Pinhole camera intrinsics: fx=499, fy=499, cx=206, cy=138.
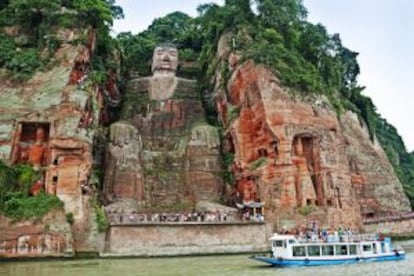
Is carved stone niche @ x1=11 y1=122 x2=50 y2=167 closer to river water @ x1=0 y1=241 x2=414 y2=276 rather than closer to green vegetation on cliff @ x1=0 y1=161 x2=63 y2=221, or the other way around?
green vegetation on cliff @ x1=0 y1=161 x2=63 y2=221

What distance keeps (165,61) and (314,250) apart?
1007 inches

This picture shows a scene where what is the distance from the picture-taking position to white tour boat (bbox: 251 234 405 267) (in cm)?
2203

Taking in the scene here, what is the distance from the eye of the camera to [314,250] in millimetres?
22703

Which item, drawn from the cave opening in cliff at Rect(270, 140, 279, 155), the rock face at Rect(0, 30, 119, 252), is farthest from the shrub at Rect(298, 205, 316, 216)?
the rock face at Rect(0, 30, 119, 252)

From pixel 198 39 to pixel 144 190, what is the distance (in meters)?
24.6

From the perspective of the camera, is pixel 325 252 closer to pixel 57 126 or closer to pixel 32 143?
pixel 57 126

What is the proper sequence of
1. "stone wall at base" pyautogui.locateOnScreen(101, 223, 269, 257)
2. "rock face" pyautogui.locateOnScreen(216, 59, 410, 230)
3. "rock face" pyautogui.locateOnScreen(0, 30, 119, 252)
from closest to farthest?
"stone wall at base" pyautogui.locateOnScreen(101, 223, 269, 257)
"rock face" pyautogui.locateOnScreen(0, 30, 119, 252)
"rock face" pyautogui.locateOnScreen(216, 59, 410, 230)

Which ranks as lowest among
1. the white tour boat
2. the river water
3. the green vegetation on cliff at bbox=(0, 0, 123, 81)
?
the river water

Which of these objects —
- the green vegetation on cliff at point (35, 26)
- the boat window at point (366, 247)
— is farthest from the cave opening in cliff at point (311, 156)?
the green vegetation on cliff at point (35, 26)

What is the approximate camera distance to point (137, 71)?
160 ft

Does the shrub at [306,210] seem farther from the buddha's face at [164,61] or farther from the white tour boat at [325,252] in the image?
the buddha's face at [164,61]

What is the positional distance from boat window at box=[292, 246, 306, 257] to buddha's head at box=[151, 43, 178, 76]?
24.6 metres

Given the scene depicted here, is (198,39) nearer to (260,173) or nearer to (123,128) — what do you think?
(123,128)

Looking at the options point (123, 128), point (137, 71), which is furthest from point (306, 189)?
point (137, 71)
